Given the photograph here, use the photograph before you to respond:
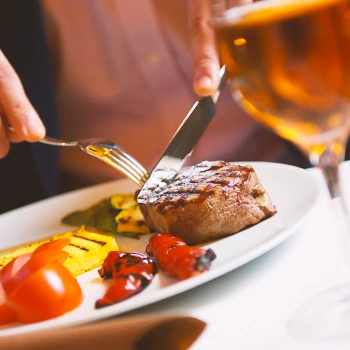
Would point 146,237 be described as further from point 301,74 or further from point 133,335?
point 301,74

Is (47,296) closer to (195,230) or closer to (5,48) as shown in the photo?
(195,230)

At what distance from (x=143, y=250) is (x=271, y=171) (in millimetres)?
414

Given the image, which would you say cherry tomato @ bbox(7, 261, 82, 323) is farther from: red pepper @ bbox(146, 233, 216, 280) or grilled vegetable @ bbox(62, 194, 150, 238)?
grilled vegetable @ bbox(62, 194, 150, 238)

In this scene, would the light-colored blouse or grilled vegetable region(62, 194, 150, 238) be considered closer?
grilled vegetable region(62, 194, 150, 238)

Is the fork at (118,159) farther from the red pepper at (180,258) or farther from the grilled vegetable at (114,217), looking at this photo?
the red pepper at (180,258)

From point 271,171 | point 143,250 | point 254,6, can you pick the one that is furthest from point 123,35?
point 254,6

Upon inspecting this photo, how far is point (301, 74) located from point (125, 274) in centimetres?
46

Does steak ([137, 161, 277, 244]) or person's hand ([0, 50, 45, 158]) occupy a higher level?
person's hand ([0, 50, 45, 158])

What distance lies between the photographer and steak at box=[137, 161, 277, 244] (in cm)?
108

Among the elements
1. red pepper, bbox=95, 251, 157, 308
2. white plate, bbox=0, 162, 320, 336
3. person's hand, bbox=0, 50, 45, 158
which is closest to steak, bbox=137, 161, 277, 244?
white plate, bbox=0, 162, 320, 336

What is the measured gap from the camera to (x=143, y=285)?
2.91 ft

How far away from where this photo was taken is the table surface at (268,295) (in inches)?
27.5

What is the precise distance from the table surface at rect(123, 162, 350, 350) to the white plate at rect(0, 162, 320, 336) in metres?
0.03

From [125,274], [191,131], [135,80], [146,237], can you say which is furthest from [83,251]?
[135,80]
